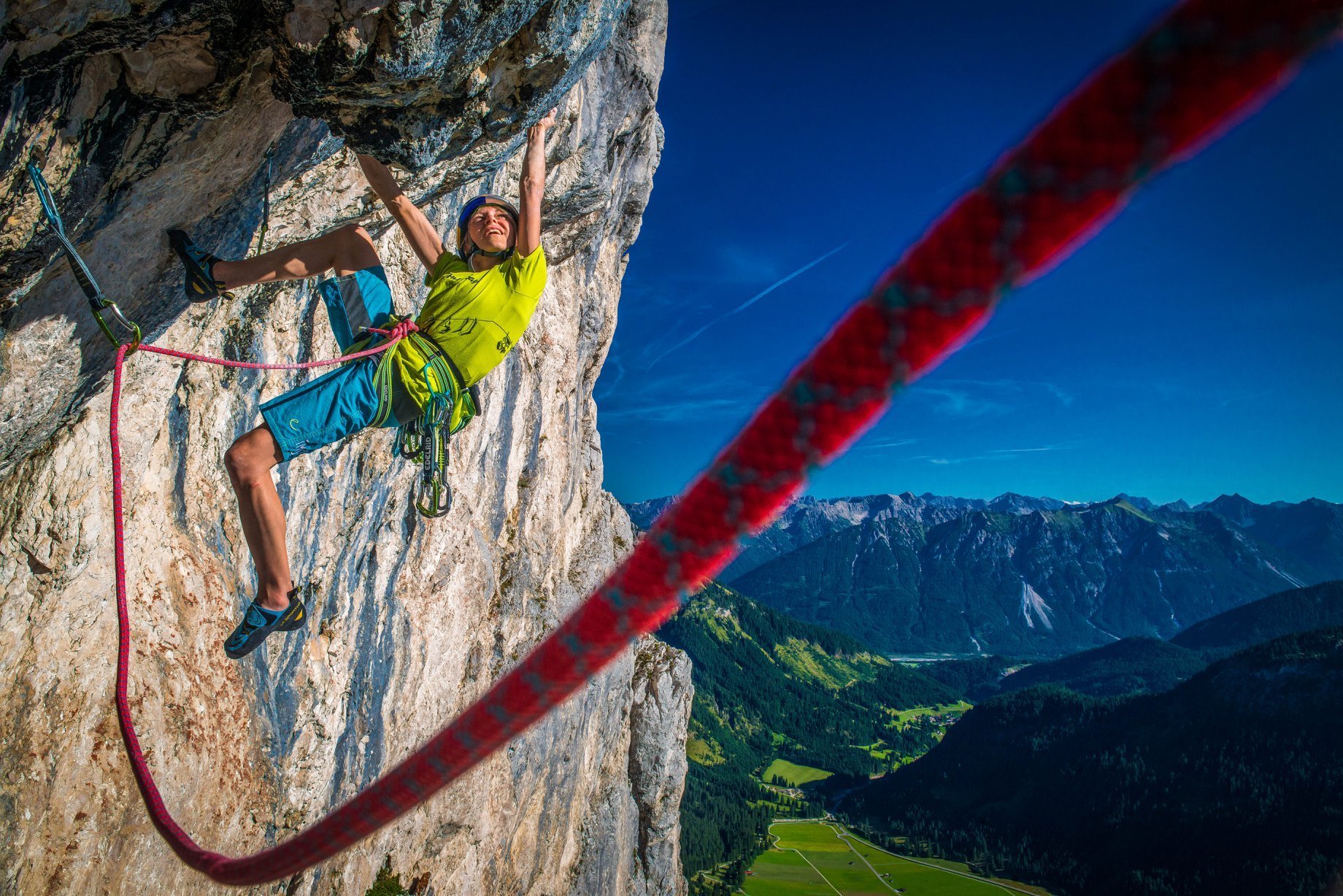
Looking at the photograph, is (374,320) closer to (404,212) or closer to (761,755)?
(404,212)

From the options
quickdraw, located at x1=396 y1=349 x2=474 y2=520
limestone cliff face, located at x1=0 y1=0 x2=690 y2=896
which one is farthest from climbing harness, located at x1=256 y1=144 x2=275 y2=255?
quickdraw, located at x1=396 y1=349 x2=474 y2=520

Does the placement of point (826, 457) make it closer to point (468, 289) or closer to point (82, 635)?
point (468, 289)

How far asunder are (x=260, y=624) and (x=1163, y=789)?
14450 centimetres

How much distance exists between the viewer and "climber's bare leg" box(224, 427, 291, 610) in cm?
425

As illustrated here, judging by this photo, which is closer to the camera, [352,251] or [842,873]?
[352,251]

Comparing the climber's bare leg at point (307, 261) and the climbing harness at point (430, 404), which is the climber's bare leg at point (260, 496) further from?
the climber's bare leg at point (307, 261)

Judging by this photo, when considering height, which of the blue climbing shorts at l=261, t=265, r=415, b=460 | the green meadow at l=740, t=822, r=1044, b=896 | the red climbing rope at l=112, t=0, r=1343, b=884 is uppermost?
the blue climbing shorts at l=261, t=265, r=415, b=460

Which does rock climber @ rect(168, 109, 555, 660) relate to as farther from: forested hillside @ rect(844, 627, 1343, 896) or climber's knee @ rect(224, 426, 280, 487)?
forested hillside @ rect(844, 627, 1343, 896)

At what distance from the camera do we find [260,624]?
4707 millimetres

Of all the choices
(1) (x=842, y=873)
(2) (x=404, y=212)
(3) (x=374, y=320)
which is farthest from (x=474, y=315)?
(1) (x=842, y=873)

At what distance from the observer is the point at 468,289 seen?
4.73 m

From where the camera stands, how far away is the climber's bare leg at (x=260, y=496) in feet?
13.9

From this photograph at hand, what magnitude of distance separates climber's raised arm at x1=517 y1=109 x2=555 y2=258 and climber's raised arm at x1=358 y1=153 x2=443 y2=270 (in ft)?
2.45

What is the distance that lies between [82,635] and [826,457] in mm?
6658
